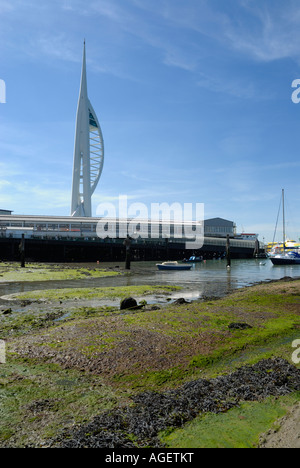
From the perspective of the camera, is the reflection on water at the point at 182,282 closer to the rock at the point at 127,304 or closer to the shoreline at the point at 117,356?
the rock at the point at 127,304

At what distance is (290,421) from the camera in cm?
632

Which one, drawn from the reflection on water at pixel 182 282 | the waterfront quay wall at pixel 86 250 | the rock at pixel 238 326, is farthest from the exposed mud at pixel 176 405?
the waterfront quay wall at pixel 86 250

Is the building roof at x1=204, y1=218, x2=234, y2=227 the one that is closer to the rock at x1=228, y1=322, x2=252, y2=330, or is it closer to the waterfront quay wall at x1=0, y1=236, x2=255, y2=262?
the waterfront quay wall at x1=0, y1=236, x2=255, y2=262

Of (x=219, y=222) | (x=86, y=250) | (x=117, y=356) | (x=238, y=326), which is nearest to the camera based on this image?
(x=117, y=356)

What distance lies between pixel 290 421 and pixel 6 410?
5.42m

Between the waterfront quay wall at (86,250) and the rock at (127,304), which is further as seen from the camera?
the waterfront quay wall at (86,250)

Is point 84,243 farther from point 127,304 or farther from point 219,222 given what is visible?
point 219,222

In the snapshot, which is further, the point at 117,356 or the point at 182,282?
the point at 182,282

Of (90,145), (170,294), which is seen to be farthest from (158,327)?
(90,145)

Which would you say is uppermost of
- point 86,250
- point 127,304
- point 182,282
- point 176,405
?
point 86,250

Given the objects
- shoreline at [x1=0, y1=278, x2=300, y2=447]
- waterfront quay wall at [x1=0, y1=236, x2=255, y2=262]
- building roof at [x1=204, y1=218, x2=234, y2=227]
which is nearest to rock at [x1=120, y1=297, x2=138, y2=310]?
shoreline at [x1=0, y1=278, x2=300, y2=447]

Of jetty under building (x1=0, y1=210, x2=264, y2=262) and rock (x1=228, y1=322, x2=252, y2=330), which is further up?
jetty under building (x1=0, y1=210, x2=264, y2=262)

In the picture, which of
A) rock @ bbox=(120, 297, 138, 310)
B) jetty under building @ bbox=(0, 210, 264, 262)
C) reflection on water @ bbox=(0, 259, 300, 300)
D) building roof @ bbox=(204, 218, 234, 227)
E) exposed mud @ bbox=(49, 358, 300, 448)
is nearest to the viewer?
exposed mud @ bbox=(49, 358, 300, 448)

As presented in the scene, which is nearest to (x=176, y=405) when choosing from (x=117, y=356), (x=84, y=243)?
(x=117, y=356)
